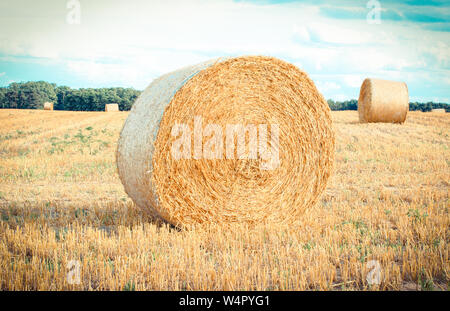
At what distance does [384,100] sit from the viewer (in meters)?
17.8

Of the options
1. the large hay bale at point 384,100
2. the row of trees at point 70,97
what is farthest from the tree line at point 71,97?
the large hay bale at point 384,100

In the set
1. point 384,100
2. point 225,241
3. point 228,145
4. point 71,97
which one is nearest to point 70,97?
point 71,97

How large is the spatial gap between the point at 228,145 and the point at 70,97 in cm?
5465

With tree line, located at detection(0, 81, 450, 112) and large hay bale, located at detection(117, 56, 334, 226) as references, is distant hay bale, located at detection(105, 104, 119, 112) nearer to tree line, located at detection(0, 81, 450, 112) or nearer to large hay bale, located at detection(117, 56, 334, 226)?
tree line, located at detection(0, 81, 450, 112)

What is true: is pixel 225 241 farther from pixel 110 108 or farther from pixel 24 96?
pixel 24 96

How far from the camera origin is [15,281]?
359 centimetres

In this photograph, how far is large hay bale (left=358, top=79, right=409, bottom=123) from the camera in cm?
1762

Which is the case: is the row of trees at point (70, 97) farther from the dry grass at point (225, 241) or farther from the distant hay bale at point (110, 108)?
the dry grass at point (225, 241)

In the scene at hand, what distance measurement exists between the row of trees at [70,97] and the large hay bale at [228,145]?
46905 millimetres

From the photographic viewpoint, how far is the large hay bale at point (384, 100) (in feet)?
57.8

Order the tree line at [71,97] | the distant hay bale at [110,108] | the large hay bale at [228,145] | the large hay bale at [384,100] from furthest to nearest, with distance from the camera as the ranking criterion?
the tree line at [71,97]
the distant hay bale at [110,108]
the large hay bale at [384,100]
the large hay bale at [228,145]
